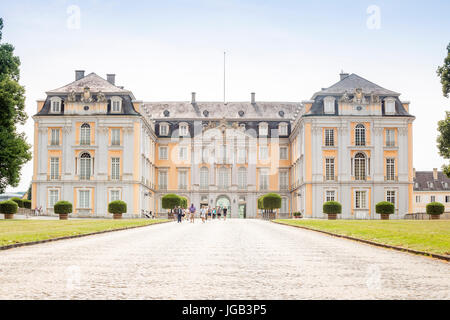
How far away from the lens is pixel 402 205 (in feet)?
210

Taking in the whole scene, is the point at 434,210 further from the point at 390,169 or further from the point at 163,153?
the point at 163,153

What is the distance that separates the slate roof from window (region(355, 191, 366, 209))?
124 feet

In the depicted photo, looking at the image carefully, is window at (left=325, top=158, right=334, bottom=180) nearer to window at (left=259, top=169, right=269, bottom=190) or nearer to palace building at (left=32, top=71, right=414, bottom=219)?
palace building at (left=32, top=71, right=414, bottom=219)

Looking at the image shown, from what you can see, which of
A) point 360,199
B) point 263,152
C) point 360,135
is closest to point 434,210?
point 360,199

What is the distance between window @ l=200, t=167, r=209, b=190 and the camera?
78.3m

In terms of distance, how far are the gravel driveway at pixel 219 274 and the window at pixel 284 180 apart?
204ft

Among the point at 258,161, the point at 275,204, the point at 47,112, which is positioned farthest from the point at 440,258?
the point at 258,161

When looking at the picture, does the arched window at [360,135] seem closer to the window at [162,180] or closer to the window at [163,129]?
the window at [163,129]

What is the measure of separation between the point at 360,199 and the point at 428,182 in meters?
40.1

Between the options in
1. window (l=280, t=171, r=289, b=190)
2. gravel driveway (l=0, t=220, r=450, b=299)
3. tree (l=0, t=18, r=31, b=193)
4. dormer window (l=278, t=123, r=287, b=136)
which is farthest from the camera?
dormer window (l=278, t=123, r=287, b=136)

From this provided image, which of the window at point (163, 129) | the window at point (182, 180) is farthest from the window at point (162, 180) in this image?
the window at point (163, 129)

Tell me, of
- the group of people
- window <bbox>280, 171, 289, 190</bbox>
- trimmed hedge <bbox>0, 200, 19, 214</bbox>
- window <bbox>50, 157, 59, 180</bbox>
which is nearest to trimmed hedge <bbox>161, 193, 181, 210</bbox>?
the group of people

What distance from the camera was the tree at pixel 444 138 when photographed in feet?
138

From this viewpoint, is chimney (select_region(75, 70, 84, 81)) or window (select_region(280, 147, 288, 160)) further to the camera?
window (select_region(280, 147, 288, 160))
